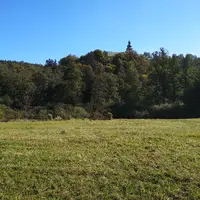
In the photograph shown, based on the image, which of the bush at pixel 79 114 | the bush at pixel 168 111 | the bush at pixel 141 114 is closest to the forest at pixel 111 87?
the bush at pixel 141 114

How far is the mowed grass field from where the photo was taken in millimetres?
3148

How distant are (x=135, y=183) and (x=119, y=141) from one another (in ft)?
5.80

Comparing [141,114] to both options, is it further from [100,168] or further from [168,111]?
[100,168]

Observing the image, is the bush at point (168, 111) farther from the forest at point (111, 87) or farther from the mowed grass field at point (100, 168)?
the mowed grass field at point (100, 168)

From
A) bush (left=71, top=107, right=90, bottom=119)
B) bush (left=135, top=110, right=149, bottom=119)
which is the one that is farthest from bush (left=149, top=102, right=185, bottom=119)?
bush (left=71, top=107, right=90, bottom=119)

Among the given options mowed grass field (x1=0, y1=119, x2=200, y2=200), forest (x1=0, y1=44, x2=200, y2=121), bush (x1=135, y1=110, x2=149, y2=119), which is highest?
forest (x1=0, y1=44, x2=200, y2=121)

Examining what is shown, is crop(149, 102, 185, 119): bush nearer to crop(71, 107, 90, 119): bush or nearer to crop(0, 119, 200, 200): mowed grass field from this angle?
crop(71, 107, 90, 119): bush

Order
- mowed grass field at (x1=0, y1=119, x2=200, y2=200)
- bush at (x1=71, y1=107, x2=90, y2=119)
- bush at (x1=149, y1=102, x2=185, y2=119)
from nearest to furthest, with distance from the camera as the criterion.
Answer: mowed grass field at (x1=0, y1=119, x2=200, y2=200), bush at (x1=71, y1=107, x2=90, y2=119), bush at (x1=149, y1=102, x2=185, y2=119)

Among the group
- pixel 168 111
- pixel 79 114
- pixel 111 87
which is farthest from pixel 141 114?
pixel 79 114

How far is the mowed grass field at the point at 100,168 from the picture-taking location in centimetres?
315

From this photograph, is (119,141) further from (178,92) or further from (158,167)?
(178,92)

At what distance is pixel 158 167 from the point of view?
3.78 meters

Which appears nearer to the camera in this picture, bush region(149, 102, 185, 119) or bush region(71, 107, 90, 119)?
bush region(71, 107, 90, 119)

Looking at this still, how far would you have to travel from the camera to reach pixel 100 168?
374 cm
